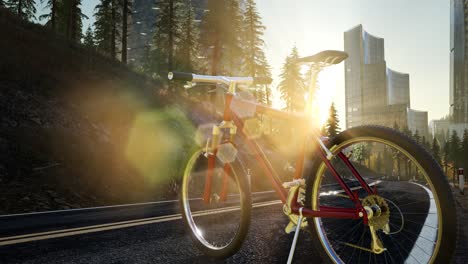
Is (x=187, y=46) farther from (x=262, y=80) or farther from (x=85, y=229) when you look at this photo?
(x=262, y=80)

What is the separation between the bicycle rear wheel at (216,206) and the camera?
3.19 m

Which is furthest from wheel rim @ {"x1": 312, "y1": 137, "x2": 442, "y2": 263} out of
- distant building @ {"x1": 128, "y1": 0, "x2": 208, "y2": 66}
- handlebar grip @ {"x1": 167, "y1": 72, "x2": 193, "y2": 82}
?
distant building @ {"x1": 128, "y1": 0, "x2": 208, "y2": 66}

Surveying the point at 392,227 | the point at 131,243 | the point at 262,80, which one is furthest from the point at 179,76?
the point at 392,227

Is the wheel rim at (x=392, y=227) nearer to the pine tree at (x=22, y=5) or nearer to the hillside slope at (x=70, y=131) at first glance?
the hillside slope at (x=70, y=131)

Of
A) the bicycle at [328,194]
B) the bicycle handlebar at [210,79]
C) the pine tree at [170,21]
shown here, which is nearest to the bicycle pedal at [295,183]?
the bicycle at [328,194]

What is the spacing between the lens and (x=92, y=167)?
36.0 ft

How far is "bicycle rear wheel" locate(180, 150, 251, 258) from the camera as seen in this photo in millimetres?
3193

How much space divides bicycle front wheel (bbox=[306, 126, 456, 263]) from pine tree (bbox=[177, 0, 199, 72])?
3575cm

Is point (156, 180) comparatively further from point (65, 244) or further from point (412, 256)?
point (412, 256)

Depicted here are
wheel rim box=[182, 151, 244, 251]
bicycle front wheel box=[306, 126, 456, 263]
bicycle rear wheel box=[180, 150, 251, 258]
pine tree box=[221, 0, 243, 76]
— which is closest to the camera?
bicycle front wheel box=[306, 126, 456, 263]

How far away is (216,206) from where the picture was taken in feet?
13.3

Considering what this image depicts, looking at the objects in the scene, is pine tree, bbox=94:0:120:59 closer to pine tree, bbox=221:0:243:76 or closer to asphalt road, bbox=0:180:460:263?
pine tree, bbox=221:0:243:76

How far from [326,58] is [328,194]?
1.36 m

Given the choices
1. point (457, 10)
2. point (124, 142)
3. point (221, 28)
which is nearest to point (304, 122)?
point (124, 142)
